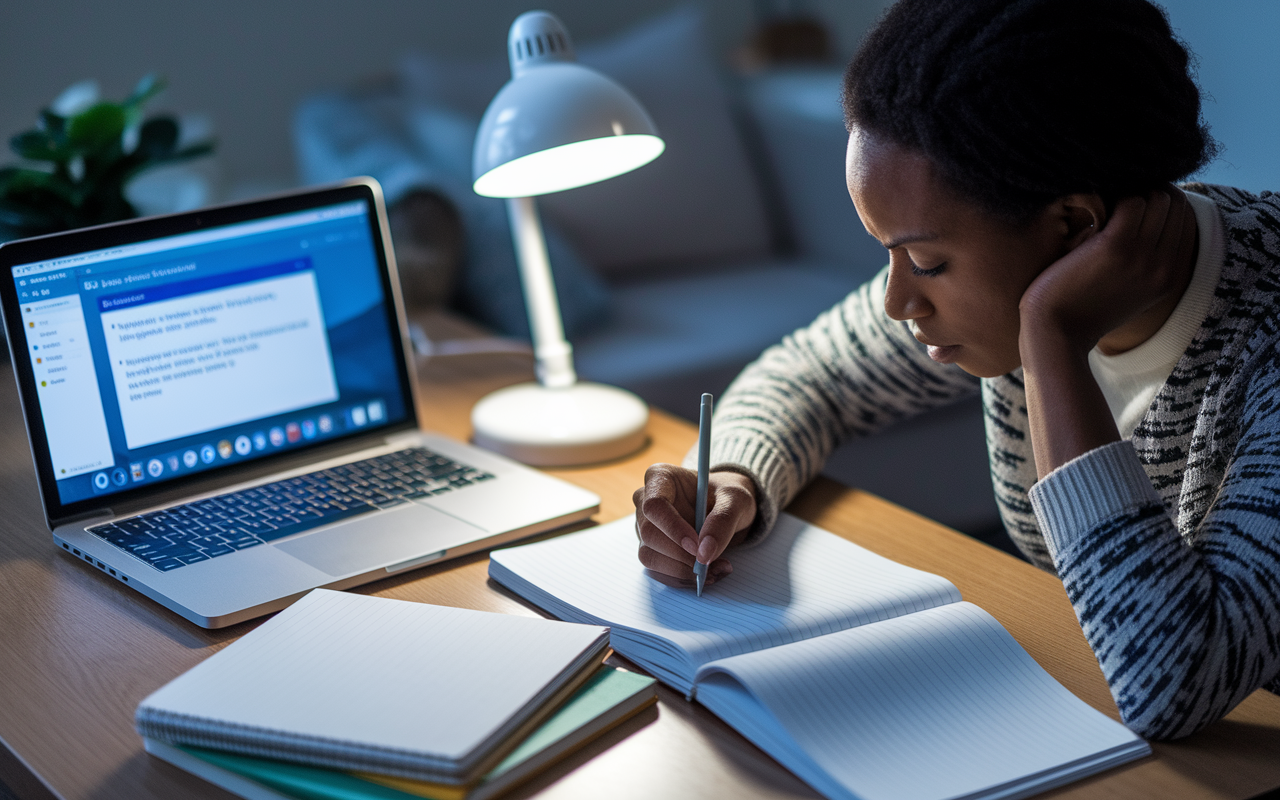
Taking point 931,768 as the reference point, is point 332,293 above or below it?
above

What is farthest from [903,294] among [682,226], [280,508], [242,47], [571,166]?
[242,47]

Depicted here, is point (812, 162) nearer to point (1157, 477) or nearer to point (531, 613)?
point (1157, 477)

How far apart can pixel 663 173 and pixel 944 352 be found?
5.33ft

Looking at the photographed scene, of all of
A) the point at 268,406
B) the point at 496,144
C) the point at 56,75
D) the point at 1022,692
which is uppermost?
the point at 56,75

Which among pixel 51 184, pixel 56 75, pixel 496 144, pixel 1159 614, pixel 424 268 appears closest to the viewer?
pixel 1159 614

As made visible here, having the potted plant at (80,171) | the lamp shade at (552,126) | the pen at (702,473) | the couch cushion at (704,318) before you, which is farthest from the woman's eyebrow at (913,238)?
the couch cushion at (704,318)

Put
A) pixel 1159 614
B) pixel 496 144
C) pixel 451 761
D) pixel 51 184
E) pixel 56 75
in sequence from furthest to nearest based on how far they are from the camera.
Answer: pixel 56 75, pixel 51 184, pixel 496 144, pixel 1159 614, pixel 451 761

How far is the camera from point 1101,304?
75cm

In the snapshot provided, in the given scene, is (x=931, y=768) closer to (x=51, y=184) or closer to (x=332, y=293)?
(x=332, y=293)

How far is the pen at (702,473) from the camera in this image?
79cm

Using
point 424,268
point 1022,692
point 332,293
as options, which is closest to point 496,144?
point 332,293

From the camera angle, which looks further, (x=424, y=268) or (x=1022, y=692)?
(x=424, y=268)

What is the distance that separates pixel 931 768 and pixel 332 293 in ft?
2.35

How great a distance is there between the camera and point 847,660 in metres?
0.68
